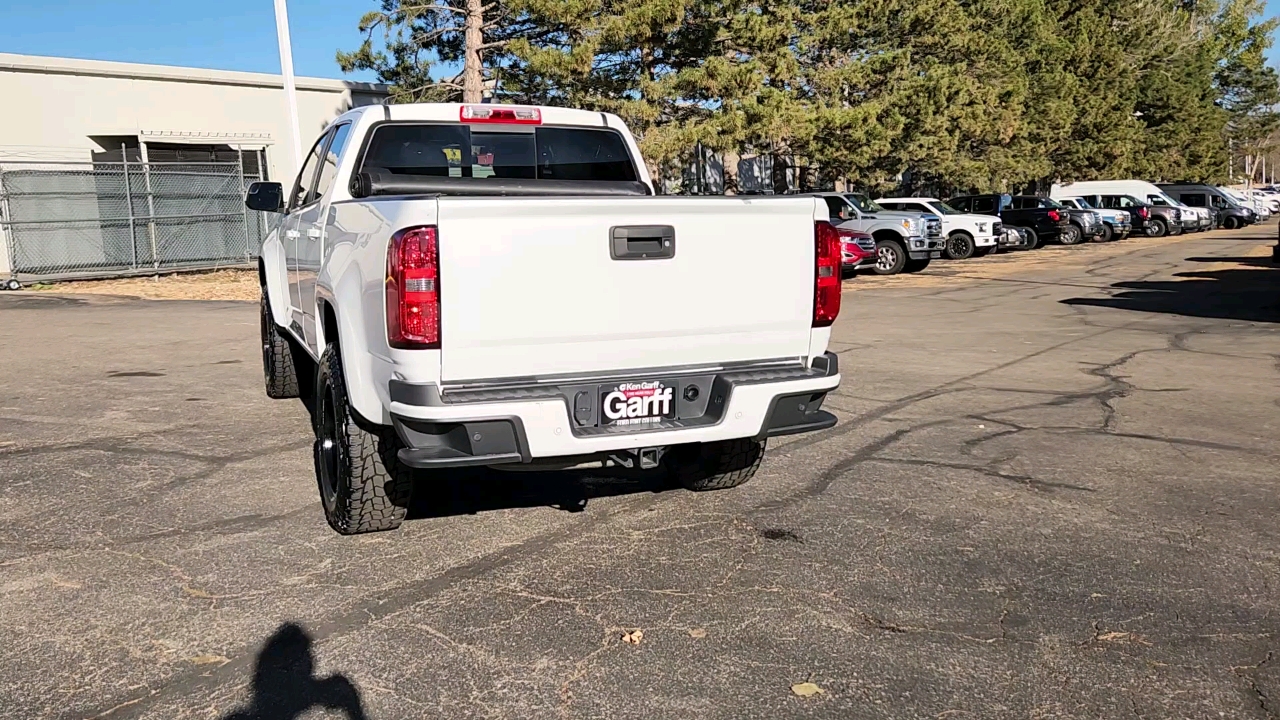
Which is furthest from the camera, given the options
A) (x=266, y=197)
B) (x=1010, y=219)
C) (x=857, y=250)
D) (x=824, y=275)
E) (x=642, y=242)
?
(x=1010, y=219)

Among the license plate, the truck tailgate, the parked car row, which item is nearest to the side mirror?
the truck tailgate

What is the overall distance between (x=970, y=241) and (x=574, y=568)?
79.2ft

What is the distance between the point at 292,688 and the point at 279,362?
4992 millimetres

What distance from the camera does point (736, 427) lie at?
4406 millimetres

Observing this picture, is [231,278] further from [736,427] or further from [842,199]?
[736,427]

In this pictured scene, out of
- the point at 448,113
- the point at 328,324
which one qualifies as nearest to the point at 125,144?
the point at 448,113

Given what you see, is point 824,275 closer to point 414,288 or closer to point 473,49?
point 414,288

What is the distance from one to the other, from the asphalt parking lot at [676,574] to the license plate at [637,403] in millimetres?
639

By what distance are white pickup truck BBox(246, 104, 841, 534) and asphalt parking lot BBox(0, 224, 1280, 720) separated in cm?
53

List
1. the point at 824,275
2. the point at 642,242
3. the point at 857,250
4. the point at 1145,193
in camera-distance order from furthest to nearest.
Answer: the point at 1145,193 < the point at 857,250 < the point at 824,275 < the point at 642,242

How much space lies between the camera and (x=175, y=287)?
19922 mm

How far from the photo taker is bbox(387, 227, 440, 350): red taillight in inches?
151

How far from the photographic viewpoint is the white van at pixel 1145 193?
41188mm

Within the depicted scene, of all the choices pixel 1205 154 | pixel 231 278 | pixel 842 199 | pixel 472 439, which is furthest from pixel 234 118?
pixel 1205 154
